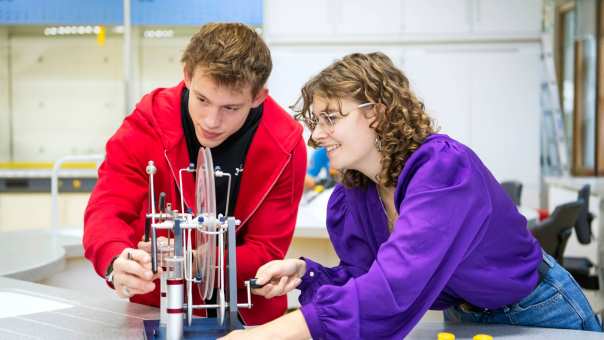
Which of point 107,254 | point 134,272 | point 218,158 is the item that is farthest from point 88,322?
point 218,158

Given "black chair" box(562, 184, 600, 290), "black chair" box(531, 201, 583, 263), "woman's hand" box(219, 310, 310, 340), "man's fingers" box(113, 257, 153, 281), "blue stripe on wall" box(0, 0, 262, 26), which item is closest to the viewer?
"woman's hand" box(219, 310, 310, 340)

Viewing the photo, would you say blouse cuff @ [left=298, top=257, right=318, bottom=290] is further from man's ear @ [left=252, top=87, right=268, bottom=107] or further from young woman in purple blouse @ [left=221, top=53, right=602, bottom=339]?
man's ear @ [left=252, top=87, right=268, bottom=107]

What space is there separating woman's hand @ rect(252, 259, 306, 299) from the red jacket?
0.57 feet

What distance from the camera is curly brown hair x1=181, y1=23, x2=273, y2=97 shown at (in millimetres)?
1402

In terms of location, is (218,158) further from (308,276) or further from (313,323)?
(313,323)


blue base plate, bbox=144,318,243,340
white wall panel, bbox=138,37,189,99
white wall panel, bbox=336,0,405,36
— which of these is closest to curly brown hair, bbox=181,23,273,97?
blue base plate, bbox=144,318,243,340

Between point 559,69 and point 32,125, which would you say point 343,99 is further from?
point 559,69

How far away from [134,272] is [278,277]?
31 centimetres

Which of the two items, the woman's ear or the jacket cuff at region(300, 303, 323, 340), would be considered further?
the woman's ear

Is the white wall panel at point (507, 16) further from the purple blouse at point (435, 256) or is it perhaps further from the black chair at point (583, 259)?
the purple blouse at point (435, 256)

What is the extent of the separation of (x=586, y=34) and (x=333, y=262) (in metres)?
→ 5.71

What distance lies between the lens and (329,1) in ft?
18.2

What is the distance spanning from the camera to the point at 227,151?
1.63 meters

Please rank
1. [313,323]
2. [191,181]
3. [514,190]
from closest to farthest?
[313,323], [191,181], [514,190]
